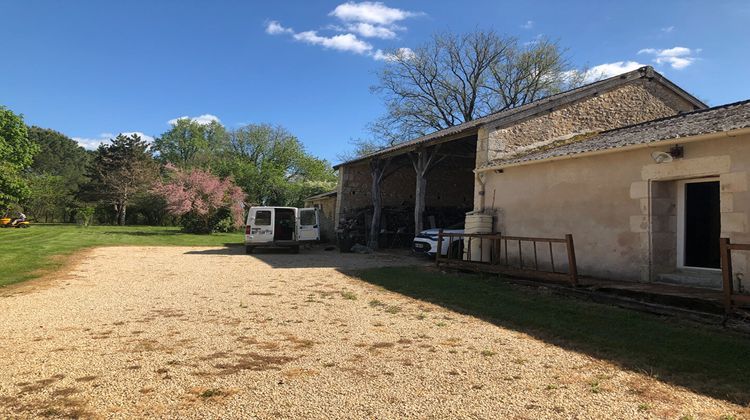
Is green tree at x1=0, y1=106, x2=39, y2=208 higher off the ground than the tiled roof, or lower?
higher

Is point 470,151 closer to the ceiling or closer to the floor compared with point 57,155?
closer to the floor

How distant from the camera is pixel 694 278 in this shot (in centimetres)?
739

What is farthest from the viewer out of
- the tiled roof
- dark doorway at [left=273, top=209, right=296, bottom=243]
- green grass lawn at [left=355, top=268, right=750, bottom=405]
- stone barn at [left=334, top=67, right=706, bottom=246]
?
dark doorway at [left=273, top=209, right=296, bottom=243]

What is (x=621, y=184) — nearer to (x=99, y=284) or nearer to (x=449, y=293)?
(x=449, y=293)

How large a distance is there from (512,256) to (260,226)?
29.8ft

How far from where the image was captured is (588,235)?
895cm

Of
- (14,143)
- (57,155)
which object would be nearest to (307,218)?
(14,143)

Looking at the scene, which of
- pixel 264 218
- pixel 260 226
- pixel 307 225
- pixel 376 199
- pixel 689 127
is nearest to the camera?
pixel 689 127

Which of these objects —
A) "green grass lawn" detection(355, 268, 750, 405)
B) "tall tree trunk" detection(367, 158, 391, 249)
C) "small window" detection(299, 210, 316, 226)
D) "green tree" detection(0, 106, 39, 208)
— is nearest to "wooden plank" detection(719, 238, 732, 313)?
"green grass lawn" detection(355, 268, 750, 405)

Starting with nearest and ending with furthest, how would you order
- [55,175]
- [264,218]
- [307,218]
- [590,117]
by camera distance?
1. [590,117]
2. [264,218]
3. [307,218]
4. [55,175]

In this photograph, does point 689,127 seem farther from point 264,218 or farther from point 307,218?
point 264,218

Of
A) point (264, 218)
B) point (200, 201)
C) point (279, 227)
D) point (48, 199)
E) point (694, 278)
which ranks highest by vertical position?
point (48, 199)

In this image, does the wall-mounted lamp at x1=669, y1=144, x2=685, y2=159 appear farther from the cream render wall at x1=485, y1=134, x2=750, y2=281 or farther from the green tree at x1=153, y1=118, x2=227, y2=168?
the green tree at x1=153, y1=118, x2=227, y2=168

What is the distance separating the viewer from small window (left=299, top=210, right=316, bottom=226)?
17.2 meters
